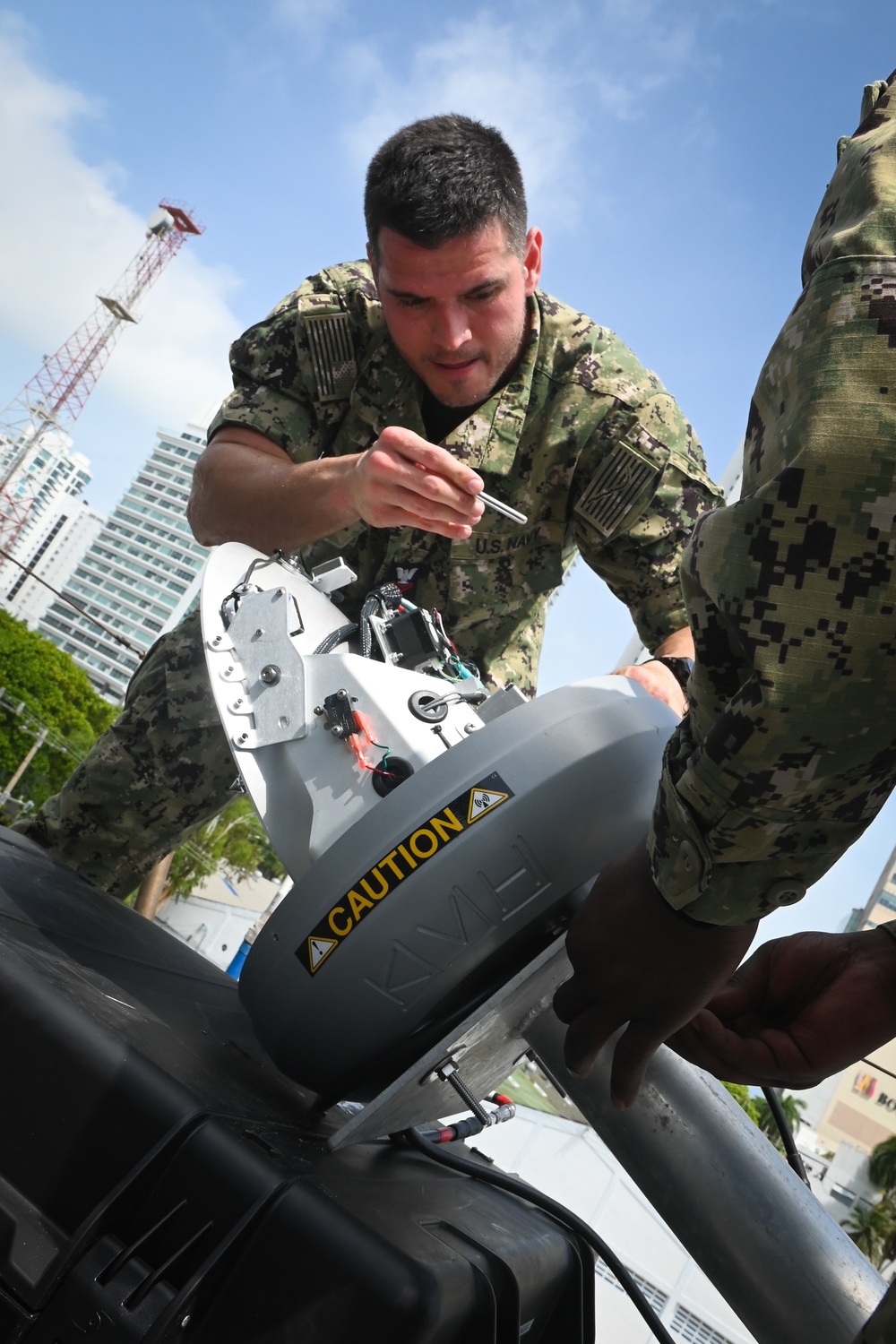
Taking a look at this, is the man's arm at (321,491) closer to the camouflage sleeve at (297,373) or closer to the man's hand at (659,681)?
the camouflage sleeve at (297,373)

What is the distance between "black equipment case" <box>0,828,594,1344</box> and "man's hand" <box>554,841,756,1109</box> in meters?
0.29

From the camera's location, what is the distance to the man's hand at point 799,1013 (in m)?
1.18

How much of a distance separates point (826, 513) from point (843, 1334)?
3.83 ft

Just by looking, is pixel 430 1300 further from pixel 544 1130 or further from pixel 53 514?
pixel 53 514

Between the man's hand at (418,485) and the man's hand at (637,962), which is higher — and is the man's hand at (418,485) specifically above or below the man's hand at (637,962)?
above

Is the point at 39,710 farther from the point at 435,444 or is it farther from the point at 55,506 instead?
the point at 55,506

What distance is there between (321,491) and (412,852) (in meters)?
1.00

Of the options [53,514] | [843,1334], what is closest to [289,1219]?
[843,1334]

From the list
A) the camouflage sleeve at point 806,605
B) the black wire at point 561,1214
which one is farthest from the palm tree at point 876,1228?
the camouflage sleeve at point 806,605

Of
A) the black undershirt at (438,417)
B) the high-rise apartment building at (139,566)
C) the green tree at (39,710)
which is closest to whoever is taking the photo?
the black undershirt at (438,417)

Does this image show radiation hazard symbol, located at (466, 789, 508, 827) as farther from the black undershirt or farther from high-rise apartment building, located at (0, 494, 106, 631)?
high-rise apartment building, located at (0, 494, 106, 631)

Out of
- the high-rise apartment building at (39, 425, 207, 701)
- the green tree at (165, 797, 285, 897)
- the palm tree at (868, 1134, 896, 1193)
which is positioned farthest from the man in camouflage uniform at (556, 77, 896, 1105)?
the high-rise apartment building at (39, 425, 207, 701)

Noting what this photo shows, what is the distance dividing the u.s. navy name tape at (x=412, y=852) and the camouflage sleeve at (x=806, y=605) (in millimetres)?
270

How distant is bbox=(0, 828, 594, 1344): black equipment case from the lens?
904 millimetres
